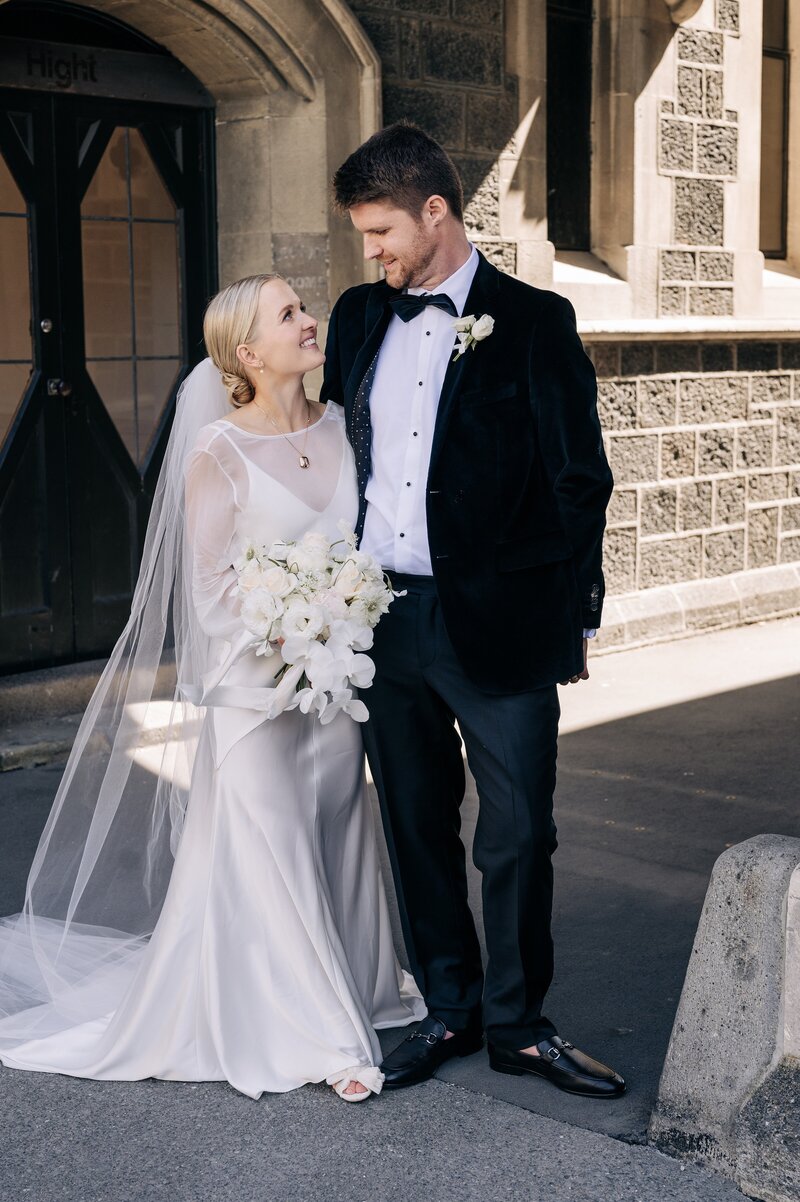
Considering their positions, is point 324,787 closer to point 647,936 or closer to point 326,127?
point 647,936

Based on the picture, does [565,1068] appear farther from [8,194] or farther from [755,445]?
[755,445]

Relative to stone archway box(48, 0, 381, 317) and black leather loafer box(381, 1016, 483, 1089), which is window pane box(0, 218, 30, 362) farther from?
black leather loafer box(381, 1016, 483, 1089)

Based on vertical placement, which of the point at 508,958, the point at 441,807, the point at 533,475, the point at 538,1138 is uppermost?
the point at 533,475

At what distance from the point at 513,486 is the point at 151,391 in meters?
3.95

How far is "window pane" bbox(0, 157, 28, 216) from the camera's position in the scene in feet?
21.1

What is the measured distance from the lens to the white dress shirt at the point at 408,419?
11.5 ft

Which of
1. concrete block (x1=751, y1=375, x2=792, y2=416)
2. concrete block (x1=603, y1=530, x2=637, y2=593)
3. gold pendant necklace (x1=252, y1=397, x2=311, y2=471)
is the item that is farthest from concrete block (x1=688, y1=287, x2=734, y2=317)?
gold pendant necklace (x1=252, y1=397, x2=311, y2=471)

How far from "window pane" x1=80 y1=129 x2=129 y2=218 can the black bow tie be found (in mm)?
3564

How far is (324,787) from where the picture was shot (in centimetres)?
376

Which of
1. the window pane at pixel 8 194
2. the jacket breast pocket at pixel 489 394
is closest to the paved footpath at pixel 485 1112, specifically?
the jacket breast pocket at pixel 489 394

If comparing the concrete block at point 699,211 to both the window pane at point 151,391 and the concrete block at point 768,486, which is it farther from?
the window pane at point 151,391

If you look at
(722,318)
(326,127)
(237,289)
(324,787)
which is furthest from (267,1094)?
(722,318)

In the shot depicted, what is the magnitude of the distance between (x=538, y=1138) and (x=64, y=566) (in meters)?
4.16

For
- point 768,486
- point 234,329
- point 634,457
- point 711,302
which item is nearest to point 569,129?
point 711,302
